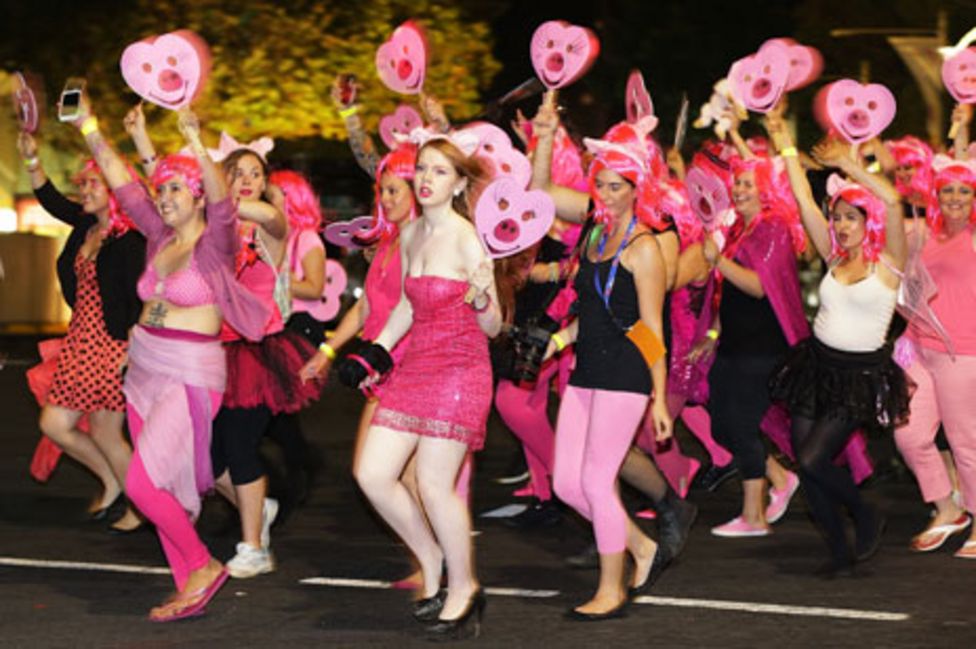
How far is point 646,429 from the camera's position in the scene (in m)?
10.2

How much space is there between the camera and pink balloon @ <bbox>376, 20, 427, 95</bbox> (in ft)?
35.3

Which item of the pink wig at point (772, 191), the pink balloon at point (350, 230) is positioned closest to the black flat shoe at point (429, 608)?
the pink balloon at point (350, 230)

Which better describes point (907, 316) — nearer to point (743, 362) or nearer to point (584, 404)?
point (743, 362)

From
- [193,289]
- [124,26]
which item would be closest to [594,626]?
[193,289]

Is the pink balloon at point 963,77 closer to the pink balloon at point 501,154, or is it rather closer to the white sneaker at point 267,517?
the pink balloon at point 501,154

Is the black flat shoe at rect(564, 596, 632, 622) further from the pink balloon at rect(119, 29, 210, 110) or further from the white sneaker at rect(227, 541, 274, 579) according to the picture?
the pink balloon at rect(119, 29, 210, 110)

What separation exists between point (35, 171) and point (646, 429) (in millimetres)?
3541

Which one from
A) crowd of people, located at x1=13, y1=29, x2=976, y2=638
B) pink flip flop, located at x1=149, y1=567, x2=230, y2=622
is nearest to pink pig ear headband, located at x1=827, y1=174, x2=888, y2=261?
crowd of people, located at x1=13, y1=29, x2=976, y2=638

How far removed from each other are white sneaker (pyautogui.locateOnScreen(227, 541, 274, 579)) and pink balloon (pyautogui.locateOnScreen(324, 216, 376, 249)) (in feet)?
4.82

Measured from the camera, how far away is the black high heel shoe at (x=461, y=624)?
759cm

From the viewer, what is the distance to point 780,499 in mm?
10930

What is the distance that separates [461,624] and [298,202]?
337 centimetres

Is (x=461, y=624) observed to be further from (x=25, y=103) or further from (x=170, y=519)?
(x=25, y=103)

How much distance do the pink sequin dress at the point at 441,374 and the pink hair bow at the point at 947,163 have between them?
329 cm
